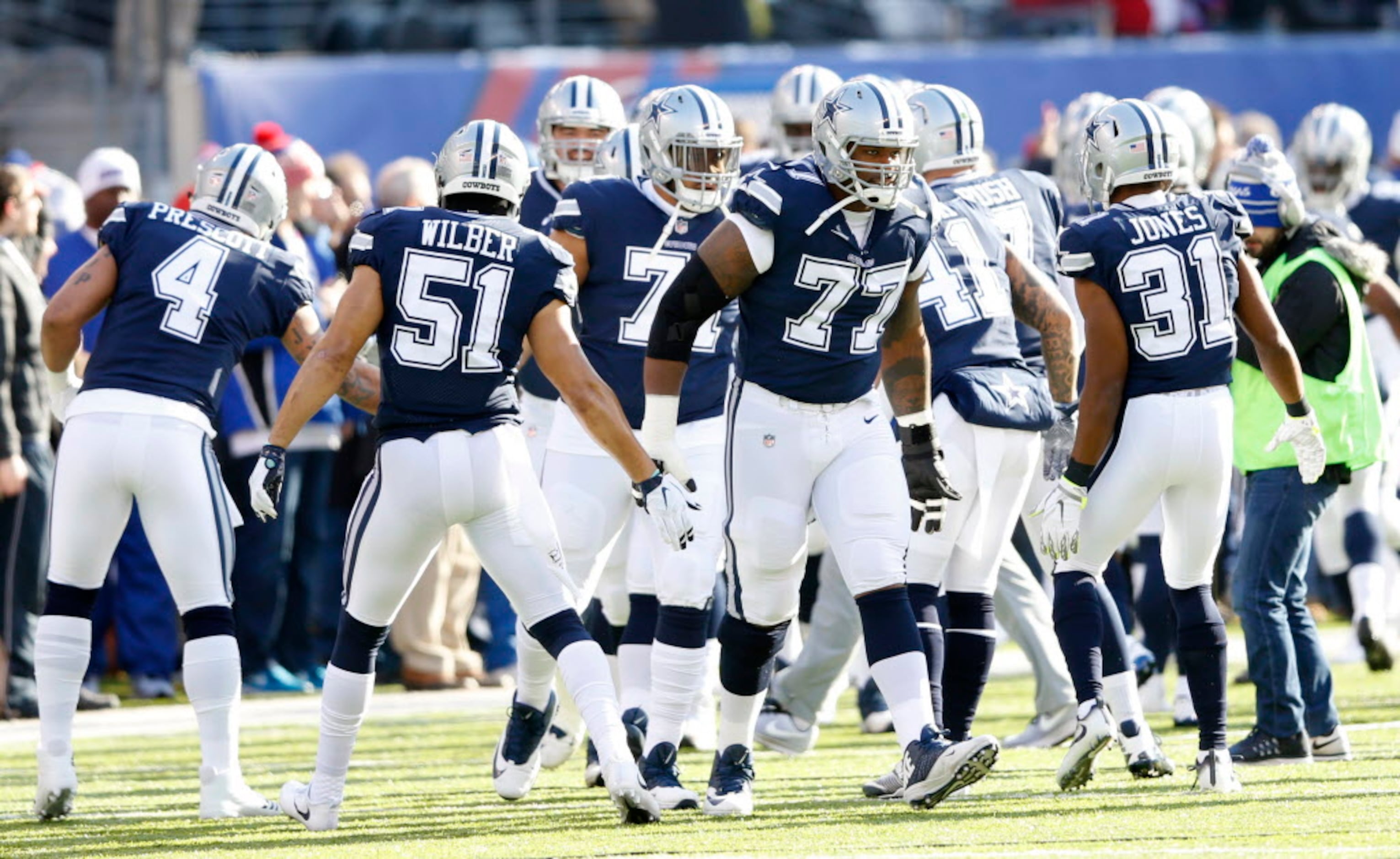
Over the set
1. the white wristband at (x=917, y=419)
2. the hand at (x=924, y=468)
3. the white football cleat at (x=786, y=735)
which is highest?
the white wristband at (x=917, y=419)

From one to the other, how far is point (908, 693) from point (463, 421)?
141 cm

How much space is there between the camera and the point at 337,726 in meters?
6.09

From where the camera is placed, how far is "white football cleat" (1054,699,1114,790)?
6.44m

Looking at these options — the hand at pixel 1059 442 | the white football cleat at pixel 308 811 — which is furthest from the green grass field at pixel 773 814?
the hand at pixel 1059 442

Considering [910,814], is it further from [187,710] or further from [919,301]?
[187,710]

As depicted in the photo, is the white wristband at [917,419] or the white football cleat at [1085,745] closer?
the white wristband at [917,419]

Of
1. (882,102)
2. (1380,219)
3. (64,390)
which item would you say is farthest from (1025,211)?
→ (1380,219)

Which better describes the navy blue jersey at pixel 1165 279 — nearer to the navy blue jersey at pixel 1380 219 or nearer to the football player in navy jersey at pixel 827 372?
the football player in navy jersey at pixel 827 372

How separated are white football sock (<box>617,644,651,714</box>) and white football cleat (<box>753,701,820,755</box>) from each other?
2.43 ft

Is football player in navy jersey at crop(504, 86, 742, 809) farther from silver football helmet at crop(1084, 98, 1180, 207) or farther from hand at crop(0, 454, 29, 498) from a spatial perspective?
hand at crop(0, 454, 29, 498)

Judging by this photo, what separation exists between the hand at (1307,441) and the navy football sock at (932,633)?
45.5 inches

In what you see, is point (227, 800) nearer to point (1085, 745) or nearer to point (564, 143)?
Answer: point (1085, 745)

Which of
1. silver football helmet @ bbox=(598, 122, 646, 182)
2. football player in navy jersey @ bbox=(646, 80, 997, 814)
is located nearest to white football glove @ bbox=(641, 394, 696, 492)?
football player in navy jersey @ bbox=(646, 80, 997, 814)

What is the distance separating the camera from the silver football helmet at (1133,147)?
6.41 metres
